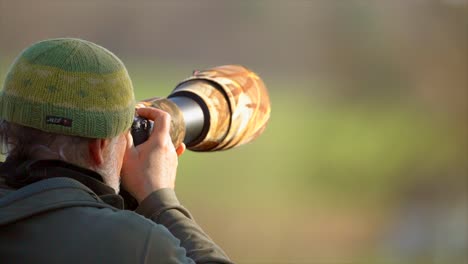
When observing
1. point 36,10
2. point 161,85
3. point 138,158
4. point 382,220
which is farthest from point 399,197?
point 138,158

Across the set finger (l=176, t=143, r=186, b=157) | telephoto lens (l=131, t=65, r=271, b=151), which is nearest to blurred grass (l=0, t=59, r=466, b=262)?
telephoto lens (l=131, t=65, r=271, b=151)

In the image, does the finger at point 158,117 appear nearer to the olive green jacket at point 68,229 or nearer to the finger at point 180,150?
the finger at point 180,150

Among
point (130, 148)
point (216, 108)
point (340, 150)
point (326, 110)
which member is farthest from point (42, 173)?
point (326, 110)

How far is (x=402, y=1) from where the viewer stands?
859 centimetres

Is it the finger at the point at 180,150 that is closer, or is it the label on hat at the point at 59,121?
the label on hat at the point at 59,121

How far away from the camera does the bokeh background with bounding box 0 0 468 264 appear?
743 cm

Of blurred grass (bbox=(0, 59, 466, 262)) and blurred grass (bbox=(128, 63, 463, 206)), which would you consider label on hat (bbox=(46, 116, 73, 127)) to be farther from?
blurred grass (bbox=(128, 63, 463, 206))

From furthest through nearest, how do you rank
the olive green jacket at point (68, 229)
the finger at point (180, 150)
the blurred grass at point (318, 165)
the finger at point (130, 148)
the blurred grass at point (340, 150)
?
the blurred grass at point (340, 150) < the blurred grass at point (318, 165) < the finger at point (180, 150) < the finger at point (130, 148) < the olive green jacket at point (68, 229)

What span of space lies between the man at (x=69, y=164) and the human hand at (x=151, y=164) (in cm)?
12

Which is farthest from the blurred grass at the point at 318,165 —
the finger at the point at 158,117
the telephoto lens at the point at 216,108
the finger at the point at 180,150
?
the finger at the point at 158,117

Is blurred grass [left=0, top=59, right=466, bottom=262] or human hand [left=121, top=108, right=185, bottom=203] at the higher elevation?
human hand [left=121, top=108, right=185, bottom=203]

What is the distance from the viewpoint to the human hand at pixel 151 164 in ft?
5.47

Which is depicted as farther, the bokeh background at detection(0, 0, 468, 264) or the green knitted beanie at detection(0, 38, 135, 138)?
the bokeh background at detection(0, 0, 468, 264)

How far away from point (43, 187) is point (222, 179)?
613 centimetres
